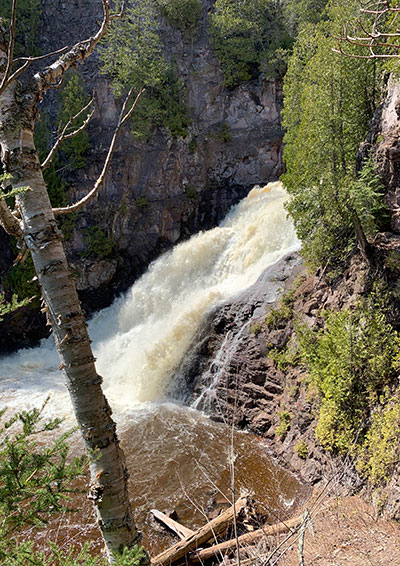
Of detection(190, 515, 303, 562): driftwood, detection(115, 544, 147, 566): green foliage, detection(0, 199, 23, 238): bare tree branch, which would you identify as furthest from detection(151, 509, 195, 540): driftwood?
detection(0, 199, 23, 238): bare tree branch

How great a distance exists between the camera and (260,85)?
859 inches

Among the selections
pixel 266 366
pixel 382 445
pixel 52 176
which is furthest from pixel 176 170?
pixel 382 445

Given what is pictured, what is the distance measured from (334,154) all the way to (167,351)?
7360 mm

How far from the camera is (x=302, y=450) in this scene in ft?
27.1

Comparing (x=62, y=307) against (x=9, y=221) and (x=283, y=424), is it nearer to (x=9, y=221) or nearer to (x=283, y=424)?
(x=9, y=221)

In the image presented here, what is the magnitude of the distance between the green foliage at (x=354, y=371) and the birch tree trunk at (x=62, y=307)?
541 centimetres

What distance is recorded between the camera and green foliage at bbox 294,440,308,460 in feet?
26.9

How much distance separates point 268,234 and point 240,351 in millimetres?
4944

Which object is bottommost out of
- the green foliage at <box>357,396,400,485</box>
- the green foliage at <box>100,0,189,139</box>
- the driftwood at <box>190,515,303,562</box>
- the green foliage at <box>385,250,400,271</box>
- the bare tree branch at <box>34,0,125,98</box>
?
the driftwood at <box>190,515,303,562</box>

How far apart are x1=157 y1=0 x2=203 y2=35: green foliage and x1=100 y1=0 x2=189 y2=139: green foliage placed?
2059mm

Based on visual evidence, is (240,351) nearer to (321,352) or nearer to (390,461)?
(321,352)

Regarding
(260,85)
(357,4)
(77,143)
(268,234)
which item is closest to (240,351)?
(268,234)

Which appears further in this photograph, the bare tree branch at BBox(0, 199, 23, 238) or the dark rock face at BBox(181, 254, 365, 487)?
the dark rock face at BBox(181, 254, 365, 487)

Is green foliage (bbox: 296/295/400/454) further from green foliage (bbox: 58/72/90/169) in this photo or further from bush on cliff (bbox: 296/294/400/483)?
green foliage (bbox: 58/72/90/169)
